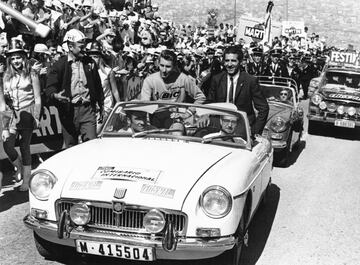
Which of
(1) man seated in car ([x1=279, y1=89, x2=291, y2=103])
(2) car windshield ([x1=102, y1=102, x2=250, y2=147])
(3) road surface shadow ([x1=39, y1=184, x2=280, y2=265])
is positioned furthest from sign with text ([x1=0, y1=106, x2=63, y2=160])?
(1) man seated in car ([x1=279, y1=89, x2=291, y2=103])

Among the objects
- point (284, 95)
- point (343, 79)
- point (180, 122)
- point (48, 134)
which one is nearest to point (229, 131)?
point (180, 122)

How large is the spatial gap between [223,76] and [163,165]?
2878 millimetres

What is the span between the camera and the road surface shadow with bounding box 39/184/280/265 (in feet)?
14.8

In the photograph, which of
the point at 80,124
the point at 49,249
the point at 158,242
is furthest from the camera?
the point at 80,124

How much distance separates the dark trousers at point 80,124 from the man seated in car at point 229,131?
1.86 metres

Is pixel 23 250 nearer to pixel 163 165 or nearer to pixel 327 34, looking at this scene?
pixel 163 165

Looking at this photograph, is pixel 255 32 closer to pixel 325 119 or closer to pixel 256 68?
pixel 256 68

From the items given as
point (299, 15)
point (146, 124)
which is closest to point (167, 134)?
point (146, 124)

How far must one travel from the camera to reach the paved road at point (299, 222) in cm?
481

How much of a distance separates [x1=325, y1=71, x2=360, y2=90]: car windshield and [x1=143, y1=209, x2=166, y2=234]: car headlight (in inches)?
395

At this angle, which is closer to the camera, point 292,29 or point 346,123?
point 346,123

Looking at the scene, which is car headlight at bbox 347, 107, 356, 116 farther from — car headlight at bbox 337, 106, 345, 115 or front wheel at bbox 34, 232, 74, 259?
front wheel at bbox 34, 232, 74, 259

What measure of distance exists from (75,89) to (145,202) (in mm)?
2885

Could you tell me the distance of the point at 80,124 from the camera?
6.54 m
